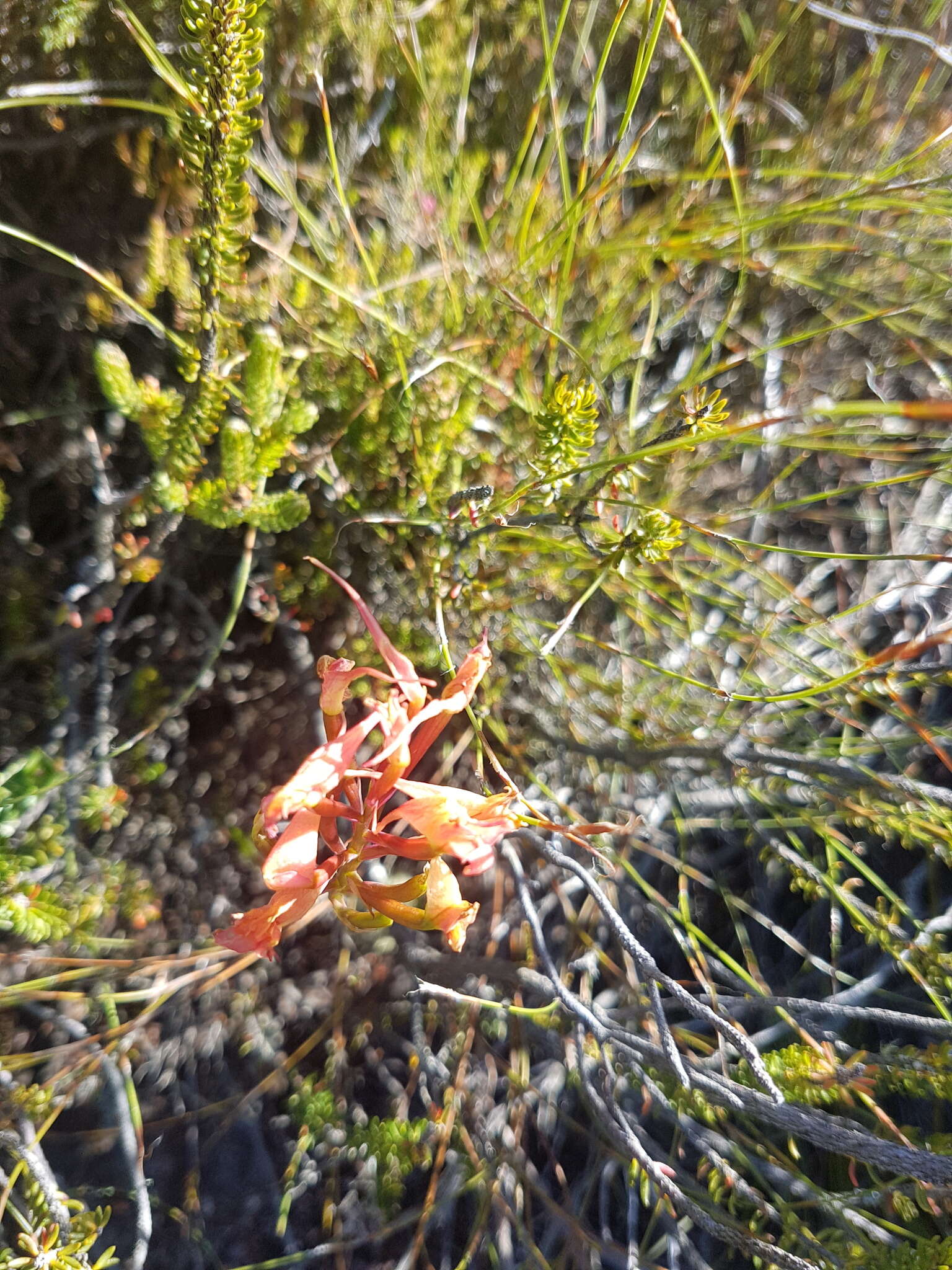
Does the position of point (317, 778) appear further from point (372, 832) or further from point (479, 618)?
point (479, 618)

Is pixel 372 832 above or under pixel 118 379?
under

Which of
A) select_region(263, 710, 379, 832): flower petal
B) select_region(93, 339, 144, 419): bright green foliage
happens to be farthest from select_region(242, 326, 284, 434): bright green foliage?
select_region(263, 710, 379, 832): flower petal

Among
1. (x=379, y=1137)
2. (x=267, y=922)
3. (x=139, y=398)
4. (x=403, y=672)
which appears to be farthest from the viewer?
(x=379, y=1137)

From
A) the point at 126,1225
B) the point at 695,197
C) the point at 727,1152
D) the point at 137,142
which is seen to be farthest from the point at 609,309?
the point at 126,1225

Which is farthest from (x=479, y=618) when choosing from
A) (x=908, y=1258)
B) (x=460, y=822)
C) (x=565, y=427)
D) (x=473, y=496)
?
(x=908, y=1258)

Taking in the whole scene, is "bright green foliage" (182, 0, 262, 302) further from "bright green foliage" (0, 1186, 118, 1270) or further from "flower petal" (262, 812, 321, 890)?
"bright green foliage" (0, 1186, 118, 1270)

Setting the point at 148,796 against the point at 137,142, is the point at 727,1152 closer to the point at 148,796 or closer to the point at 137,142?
the point at 148,796

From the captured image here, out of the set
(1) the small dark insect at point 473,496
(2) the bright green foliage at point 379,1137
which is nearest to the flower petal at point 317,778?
(1) the small dark insect at point 473,496
